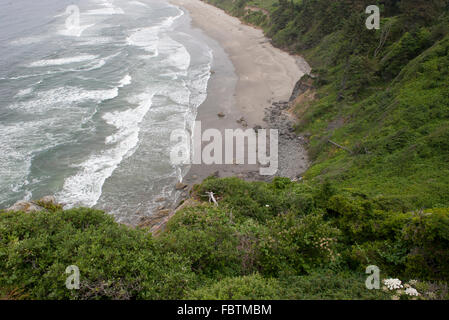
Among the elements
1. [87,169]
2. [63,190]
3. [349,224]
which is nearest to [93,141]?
[87,169]

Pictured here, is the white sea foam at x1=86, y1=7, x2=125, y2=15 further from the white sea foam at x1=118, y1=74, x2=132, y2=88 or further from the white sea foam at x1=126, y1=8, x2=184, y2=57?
the white sea foam at x1=118, y1=74, x2=132, y2=88

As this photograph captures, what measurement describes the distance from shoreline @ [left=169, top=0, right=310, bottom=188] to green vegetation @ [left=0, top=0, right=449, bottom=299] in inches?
222

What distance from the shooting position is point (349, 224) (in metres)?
13.0

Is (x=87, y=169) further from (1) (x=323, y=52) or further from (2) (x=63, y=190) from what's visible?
(1) (x=323, y=52)

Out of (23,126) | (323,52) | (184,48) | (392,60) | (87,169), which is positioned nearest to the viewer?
(87,169)

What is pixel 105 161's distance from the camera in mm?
27312

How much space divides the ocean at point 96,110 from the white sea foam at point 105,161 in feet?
0.30

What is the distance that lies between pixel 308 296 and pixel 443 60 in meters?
23.3

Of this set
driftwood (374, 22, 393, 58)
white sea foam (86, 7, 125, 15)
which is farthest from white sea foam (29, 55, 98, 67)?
white sea foam (86, 7, 125, 15)

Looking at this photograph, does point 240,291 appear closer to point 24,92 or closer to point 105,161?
point 105,161

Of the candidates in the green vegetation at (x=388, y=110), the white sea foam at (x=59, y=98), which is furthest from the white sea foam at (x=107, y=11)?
the green vegetation at (x=388, y=110)

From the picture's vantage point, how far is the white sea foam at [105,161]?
923 inches

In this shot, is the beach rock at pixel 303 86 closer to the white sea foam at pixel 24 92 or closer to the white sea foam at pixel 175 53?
the white sea foam at pixel 175 53

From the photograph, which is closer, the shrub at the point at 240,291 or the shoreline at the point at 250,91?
the shrub at the point at 240,291
